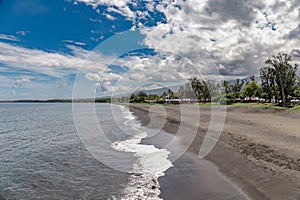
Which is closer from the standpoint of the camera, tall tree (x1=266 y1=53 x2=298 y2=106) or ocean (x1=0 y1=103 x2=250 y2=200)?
ocean (x1=0 y1=103 x2=250 y2=200)

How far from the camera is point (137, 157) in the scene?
41.7 ft

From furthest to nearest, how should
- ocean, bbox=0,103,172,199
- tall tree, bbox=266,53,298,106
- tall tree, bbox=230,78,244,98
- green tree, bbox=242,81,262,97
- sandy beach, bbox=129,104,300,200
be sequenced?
tall tree, bbox=230,78,244,98 → green tree, bbox=242,81,262,97 → tall tree, bbox=266,53,298,106 → ocean, bbox=0,103,172,199 → sandy beach, bbox=129,104,300,200

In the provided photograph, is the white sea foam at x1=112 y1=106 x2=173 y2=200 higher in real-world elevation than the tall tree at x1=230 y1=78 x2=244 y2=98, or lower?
lower

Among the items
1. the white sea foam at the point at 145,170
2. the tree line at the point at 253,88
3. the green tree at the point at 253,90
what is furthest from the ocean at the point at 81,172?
the green tree at the point at 253,90

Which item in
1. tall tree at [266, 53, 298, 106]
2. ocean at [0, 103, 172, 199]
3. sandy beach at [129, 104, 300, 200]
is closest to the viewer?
sandy beach at [129, 104, 300, 200]

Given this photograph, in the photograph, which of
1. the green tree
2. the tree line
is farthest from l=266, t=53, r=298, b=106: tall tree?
the green tree

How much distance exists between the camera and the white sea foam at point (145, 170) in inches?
300

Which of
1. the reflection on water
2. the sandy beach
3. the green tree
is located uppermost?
the green tree

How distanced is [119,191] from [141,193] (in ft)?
2.62

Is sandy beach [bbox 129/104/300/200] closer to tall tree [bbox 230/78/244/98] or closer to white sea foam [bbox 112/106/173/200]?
white sea foam [bbox 112/106/173/200]

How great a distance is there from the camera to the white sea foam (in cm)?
762

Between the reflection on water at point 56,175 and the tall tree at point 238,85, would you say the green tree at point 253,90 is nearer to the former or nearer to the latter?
the tall tree at point 238,85

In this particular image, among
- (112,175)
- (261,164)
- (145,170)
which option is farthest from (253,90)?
(112,175)

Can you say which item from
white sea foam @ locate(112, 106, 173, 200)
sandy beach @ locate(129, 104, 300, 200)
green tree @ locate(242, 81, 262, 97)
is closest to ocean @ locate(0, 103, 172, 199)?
white sea foam @ locate(112, 106, 173, 200)
